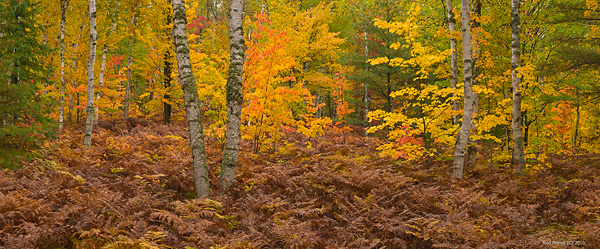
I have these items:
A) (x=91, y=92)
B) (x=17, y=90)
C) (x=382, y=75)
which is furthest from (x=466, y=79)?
(x=91, y=92)

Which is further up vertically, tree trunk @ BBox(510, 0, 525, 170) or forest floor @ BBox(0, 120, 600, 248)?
tree trunk @ BBox(510, 0, 525, 170)

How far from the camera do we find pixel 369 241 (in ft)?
15.5

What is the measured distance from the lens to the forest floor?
4535 millimetres

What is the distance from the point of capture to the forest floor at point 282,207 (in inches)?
179

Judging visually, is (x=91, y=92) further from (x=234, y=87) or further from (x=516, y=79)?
(x=516, y=79)

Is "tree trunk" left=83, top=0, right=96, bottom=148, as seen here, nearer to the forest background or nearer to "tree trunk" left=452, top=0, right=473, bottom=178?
the forest background

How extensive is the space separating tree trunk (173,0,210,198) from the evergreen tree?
9.29 feet

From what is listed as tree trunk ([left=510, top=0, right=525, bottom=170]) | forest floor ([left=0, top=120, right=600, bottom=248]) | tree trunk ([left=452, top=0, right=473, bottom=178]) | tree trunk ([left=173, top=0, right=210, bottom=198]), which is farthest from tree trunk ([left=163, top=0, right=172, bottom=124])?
tree trunk ([left=510, top=0, right=525, bottom=170])

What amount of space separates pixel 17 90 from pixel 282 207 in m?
5.34

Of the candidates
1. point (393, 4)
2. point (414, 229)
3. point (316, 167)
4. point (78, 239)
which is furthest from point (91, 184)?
point (393, 4)

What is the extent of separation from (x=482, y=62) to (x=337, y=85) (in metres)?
7.92

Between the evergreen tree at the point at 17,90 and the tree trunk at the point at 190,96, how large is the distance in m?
2.83

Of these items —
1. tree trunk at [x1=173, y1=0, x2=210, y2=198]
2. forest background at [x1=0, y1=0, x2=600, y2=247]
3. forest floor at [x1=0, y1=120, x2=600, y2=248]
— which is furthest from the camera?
forest background at [x1=0, y1=0, x2=600, y2=247]

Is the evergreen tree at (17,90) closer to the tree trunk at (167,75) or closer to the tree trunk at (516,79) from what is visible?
the tree trunk at (167,75)
